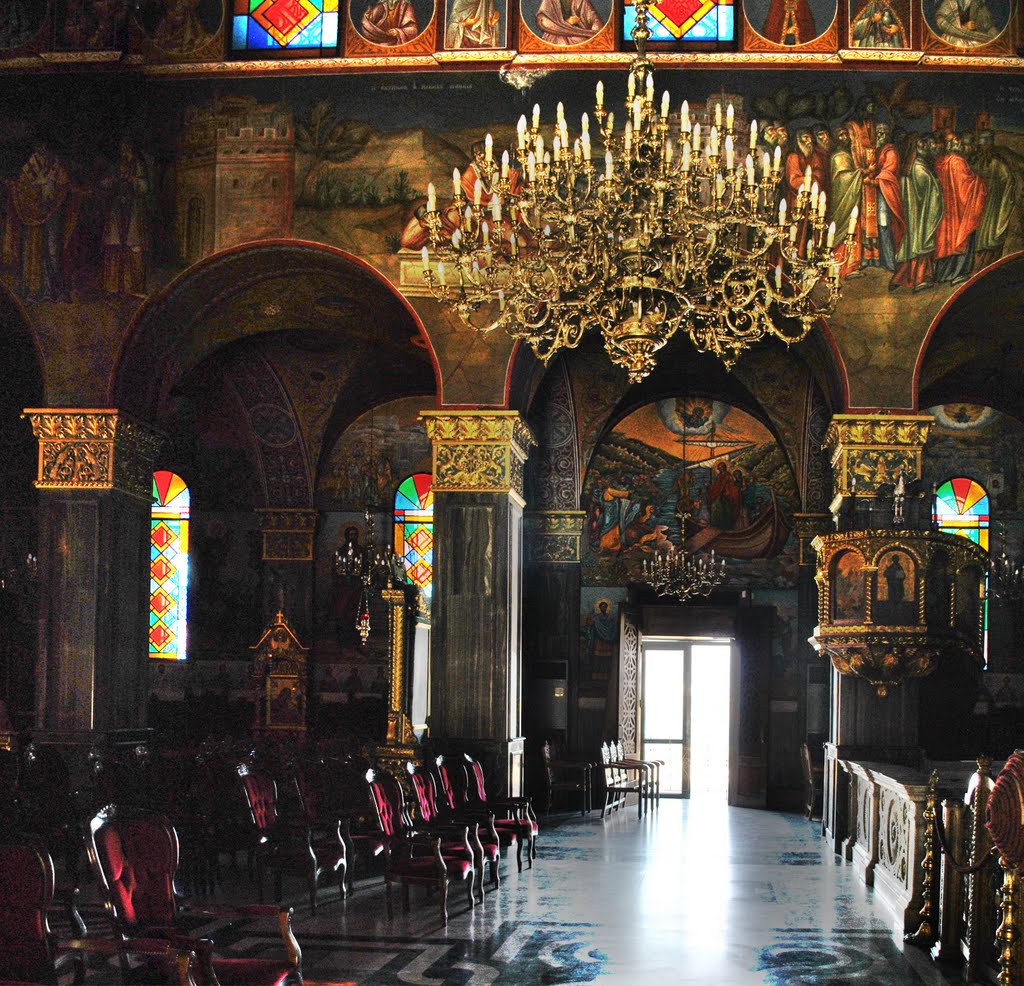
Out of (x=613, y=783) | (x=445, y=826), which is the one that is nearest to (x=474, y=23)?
(x=445, y=826)

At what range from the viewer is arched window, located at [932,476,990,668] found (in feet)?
66.9

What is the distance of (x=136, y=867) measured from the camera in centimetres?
653

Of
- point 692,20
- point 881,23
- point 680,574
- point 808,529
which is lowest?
point 680,574

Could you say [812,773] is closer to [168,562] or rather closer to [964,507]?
[964,507]

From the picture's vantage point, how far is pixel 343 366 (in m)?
19.8

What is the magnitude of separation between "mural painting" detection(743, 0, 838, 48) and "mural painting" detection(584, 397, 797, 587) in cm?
765

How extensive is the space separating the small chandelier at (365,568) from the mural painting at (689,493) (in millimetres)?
3284

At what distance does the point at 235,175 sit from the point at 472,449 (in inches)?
147

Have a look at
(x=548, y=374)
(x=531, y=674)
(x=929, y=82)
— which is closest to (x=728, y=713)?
(x=531, y=674)

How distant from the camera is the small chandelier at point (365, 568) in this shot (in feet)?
60.6

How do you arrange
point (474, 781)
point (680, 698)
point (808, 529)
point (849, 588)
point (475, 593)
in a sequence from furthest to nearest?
point (680, 698), point (808, 529), point (475, 593), point (474, 781), point (849, 588)

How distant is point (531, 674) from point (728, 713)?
143 inches

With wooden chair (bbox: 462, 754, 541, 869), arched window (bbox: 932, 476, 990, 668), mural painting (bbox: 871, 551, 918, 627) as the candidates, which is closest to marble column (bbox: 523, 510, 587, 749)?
arched window (bbox: 932, 476, 990, 668)

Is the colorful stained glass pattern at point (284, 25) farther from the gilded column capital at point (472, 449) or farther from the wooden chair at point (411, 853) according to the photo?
the wooden chair at point (411, 853)
